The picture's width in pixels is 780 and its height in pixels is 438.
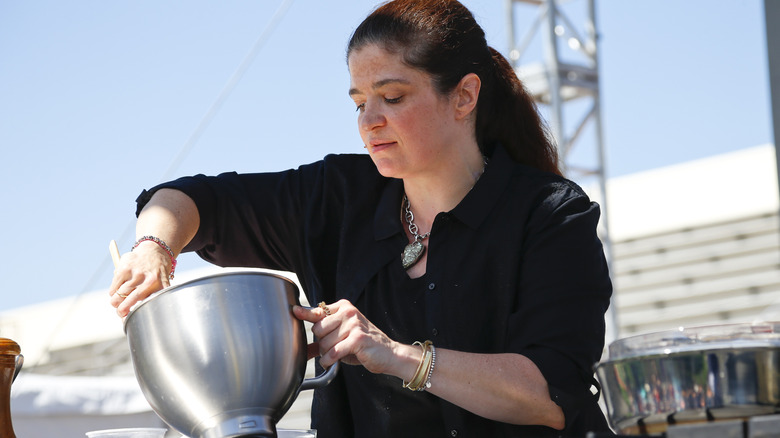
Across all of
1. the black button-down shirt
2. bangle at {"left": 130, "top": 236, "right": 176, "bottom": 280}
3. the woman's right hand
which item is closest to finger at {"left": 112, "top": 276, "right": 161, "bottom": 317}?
the woman's right hand

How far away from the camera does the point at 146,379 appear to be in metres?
0.92

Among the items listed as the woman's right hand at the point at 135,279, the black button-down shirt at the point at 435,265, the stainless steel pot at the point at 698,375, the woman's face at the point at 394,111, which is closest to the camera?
the stainless steel pot at the point at 698,375

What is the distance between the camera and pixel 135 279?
1134mm

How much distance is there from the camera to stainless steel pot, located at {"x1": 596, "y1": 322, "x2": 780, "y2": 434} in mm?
746

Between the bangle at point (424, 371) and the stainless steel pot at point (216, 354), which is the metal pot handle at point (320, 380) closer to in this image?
the stainless steel pot at point (216, 354)

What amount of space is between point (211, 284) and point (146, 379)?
12 centimetres

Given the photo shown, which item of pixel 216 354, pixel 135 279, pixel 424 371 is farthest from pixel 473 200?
pixel 216 354

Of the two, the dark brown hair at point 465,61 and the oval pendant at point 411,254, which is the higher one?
the dark brown hair at point 465,61

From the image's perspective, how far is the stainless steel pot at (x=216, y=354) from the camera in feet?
2.88

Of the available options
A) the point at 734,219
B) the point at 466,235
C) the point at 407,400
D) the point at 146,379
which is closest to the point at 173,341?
the point at 146,379

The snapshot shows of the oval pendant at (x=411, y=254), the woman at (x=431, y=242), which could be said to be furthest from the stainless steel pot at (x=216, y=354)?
the oval pendant at (x=411, y=254)

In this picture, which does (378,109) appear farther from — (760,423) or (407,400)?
(760,423)

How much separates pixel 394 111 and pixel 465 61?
20 centimetres

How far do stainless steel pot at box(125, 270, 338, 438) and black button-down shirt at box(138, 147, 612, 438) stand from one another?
0.41 m
